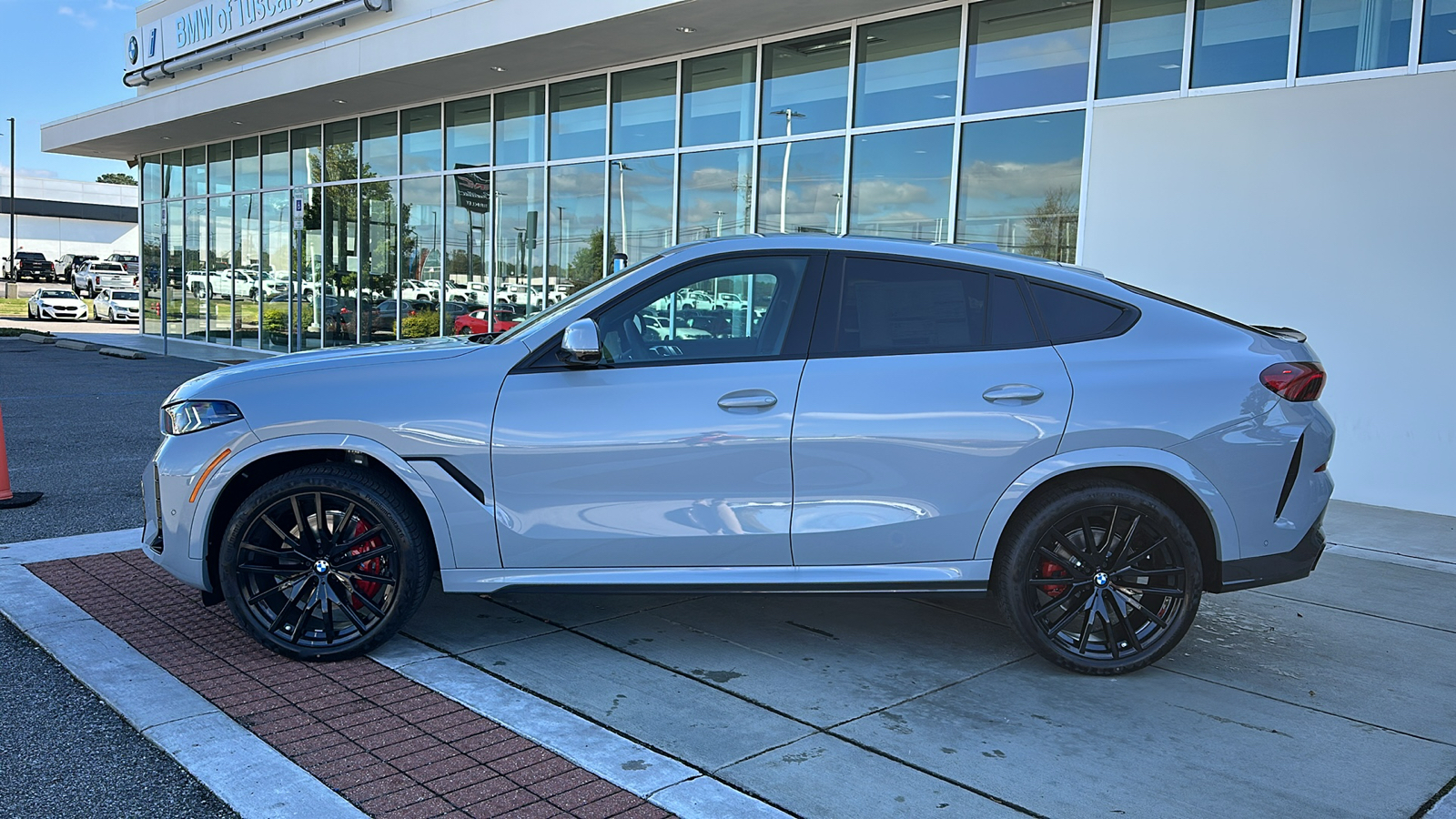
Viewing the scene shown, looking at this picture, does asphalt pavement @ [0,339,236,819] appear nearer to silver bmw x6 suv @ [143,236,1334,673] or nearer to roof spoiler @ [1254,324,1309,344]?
silver bmw x6 suv @ [143,236,1334,673]

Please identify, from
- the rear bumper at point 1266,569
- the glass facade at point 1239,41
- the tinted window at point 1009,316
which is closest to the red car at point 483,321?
the glass facade at point 1239,41

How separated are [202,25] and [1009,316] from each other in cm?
2101

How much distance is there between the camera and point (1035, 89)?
1038 centimetres

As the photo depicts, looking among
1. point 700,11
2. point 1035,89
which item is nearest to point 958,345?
point 1035,89

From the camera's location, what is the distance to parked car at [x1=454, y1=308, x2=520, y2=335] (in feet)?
54.6

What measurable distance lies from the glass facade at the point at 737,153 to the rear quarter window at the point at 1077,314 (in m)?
1.92

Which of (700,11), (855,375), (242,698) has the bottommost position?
(242,698)

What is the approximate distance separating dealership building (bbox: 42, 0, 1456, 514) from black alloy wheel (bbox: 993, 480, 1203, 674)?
3878mm

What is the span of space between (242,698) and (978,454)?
9.57ft

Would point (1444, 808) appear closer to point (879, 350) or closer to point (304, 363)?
point (879, 350)

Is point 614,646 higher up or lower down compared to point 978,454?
lower down

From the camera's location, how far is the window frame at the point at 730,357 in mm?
4336

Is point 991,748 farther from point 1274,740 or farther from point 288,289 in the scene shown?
point 288,289

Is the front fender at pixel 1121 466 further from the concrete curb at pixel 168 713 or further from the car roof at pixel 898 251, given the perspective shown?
the concrete curb at pixel 168 713
